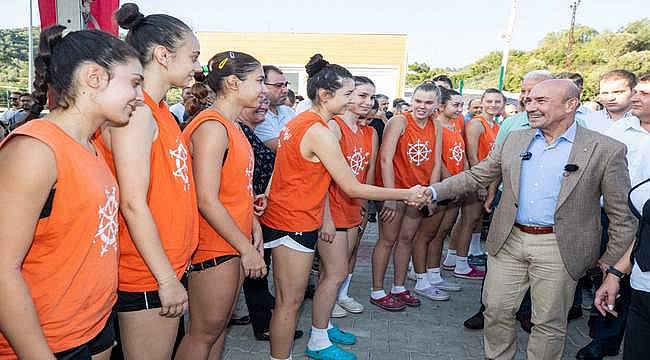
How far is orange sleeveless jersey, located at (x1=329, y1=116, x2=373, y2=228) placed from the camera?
3.93 metres

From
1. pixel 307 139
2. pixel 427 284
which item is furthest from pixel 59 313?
pixel 427 284

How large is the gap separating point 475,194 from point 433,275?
3.66 feet

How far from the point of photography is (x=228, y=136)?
2.44 meters

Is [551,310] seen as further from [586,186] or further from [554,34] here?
[554,34]

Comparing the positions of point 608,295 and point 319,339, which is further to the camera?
point 319,339

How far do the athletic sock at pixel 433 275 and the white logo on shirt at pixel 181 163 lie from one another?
397cm

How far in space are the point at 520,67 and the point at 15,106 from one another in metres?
37.9

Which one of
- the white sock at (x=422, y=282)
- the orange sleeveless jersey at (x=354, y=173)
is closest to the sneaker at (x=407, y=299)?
the white sock at (x=422, y=282)

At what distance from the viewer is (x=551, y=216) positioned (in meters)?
3.17

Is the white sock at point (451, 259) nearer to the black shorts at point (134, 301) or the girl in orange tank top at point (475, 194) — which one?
the girl in orange tank top at point (475, 194)

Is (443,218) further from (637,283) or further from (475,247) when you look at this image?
(637,283)

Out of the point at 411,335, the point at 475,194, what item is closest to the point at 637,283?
the point at 411,335

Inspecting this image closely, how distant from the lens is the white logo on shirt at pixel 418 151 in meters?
4.88

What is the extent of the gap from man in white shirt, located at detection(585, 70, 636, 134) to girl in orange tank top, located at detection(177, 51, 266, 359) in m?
3.57
